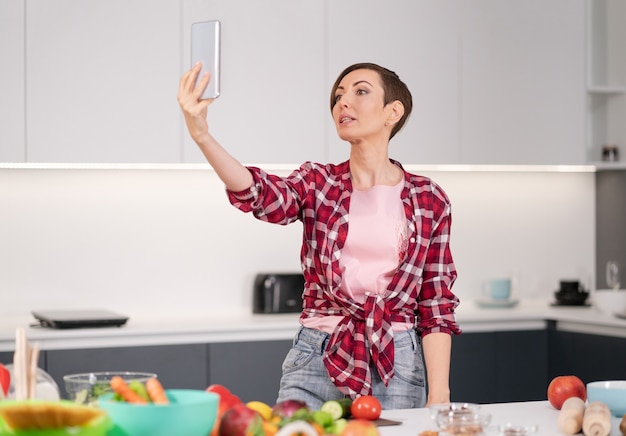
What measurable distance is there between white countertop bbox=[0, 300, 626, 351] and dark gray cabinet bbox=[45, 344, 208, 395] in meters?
0.02

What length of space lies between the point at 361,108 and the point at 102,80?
5.67ft

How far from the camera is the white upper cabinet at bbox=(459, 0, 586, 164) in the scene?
4.35 m

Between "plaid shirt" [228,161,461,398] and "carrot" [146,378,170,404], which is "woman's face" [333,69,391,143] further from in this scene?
"carrot" [146,378,170,404]

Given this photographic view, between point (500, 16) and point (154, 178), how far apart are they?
1.70m

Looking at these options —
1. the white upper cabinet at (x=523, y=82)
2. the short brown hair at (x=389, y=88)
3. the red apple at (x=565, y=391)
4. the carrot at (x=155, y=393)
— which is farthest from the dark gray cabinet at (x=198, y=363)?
the carrot at (x=155, y=393)

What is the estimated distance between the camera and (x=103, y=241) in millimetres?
4172

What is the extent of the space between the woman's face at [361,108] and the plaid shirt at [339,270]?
0.34 ft

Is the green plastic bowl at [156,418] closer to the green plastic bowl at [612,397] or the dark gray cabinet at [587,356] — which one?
the green plastic bowl at [612,397]

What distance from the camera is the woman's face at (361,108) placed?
2.43 meters

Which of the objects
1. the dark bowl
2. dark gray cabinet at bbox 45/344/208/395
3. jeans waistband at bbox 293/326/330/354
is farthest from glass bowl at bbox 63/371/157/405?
the dark bowl

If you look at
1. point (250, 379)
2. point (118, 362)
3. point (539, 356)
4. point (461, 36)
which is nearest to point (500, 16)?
point (461, 36)

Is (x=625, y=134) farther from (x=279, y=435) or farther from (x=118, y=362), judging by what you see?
(x=279, y=435)

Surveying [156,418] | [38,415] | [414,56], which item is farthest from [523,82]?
[38,415]

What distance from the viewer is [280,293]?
13.6 feet
